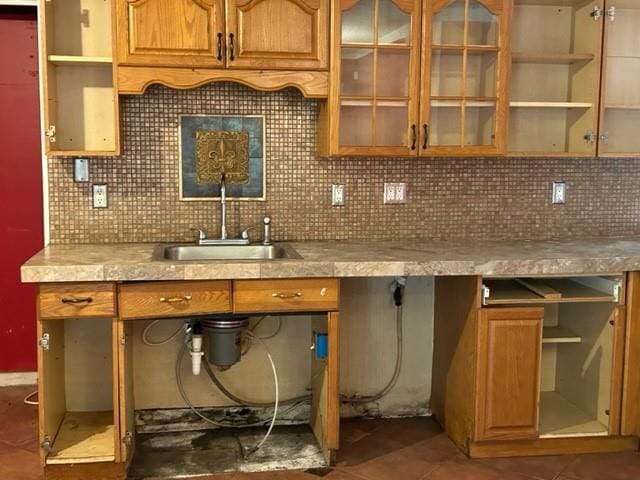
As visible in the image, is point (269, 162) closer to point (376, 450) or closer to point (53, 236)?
point (53, 236)

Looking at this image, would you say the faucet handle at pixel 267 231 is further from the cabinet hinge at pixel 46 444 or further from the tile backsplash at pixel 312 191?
the cabinet hinge at pixel 46 444

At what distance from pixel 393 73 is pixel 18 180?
2.03m

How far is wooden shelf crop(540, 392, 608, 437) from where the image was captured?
9.98ft

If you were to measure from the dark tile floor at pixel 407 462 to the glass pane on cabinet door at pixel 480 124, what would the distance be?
134 cm

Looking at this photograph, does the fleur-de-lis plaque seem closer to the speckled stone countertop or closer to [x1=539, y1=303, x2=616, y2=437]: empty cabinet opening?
the speckled stone countertop

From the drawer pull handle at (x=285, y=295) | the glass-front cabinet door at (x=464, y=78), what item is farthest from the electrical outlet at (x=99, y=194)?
the glass-front cabinet door at (x=464, y=78)

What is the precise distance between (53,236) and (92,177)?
31cm

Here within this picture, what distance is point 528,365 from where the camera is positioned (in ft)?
9.54

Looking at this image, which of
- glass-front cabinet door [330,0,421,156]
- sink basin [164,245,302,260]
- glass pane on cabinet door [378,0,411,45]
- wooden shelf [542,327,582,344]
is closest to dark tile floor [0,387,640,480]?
wooden shelf [542,327,582,344]

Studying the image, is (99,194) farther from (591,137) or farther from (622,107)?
(622,107)

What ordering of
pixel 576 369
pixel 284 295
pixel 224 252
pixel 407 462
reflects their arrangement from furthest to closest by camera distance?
pixel 576 369 < pixel 224 252 < pixel 407 462 < pixel 284 295

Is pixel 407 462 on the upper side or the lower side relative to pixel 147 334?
lower

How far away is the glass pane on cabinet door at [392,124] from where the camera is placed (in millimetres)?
3051

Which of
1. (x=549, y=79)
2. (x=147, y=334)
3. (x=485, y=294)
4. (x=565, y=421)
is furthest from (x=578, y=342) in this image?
(x=147, y=334)
